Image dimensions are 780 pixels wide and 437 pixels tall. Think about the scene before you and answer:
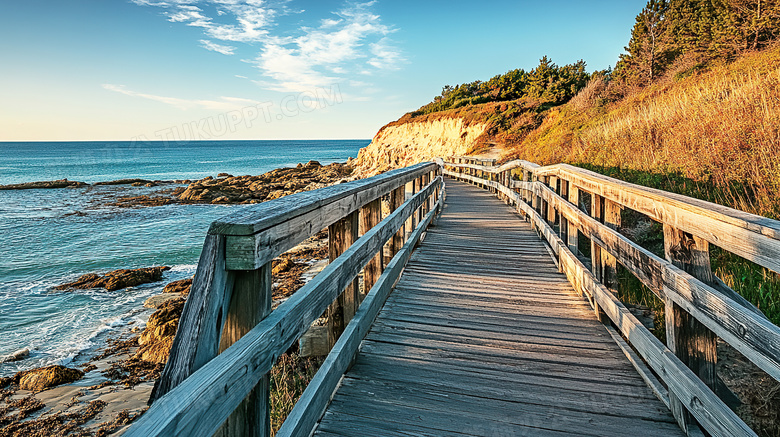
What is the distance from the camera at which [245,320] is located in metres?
1.54

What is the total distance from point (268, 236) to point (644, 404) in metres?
2.33

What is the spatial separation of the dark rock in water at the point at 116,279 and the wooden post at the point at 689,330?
12474 millimetres

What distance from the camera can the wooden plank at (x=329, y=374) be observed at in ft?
6.27

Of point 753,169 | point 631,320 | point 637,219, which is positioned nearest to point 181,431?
point 631,320

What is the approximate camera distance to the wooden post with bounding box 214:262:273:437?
1.53 meters

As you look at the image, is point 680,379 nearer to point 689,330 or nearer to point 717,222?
point 689,330

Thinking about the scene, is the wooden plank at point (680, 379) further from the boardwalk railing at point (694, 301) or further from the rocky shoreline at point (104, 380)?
the rocky shoreline at point (104, 380)

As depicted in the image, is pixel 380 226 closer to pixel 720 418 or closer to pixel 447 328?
pixel 447 328

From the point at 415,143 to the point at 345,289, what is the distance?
36157 millimetres

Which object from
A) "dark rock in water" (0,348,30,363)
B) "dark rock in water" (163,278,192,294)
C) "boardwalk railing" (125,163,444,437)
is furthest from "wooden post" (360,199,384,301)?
"dark rock in water" (163,278,192,294)

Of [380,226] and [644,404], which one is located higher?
[380,226]

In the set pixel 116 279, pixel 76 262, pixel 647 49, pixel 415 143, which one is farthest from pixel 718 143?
pixel 415 143

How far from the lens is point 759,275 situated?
14.1 feet

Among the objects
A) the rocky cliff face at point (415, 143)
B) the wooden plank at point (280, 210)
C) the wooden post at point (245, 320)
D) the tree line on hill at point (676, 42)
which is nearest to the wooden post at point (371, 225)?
the wooden plank at point (280, 210)
